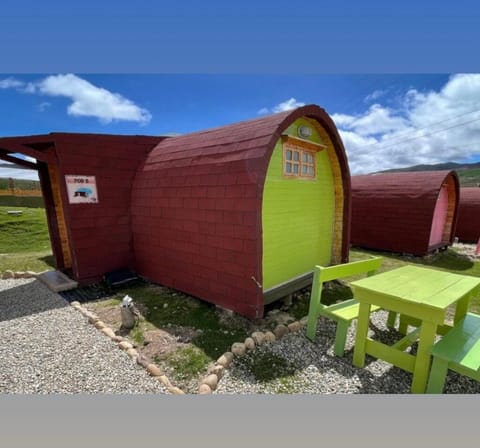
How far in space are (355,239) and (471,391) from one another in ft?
28.6

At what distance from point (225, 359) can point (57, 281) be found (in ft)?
16.4


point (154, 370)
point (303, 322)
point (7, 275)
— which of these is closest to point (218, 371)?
point (154, 370)

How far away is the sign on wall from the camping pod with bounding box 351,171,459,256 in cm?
997

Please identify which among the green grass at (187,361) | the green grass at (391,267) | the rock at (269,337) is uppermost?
the rock at (269,337)

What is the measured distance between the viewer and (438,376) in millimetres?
2637

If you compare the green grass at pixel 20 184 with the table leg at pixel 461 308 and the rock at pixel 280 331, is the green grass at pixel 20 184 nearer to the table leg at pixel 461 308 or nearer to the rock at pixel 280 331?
the rock at pixel 280 331

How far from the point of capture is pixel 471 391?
289cm

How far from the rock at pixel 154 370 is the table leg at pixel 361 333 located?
7.98 ft

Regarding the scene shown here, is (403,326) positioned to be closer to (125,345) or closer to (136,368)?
(136,368)

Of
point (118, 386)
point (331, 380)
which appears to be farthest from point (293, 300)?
point (118, 386)

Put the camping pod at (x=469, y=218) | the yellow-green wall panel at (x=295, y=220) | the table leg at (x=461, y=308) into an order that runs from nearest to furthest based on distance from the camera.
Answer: the table leg at (x=461, y=308) → the yellow-green wall panel at (x=295, y=220) → the camping pod at (x=469, y=218)

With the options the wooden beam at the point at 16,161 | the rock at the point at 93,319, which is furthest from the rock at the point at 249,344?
the wooden beam at the point at 16,161

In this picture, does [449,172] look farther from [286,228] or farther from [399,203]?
[286,228]

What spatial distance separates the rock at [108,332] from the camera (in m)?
3.93
